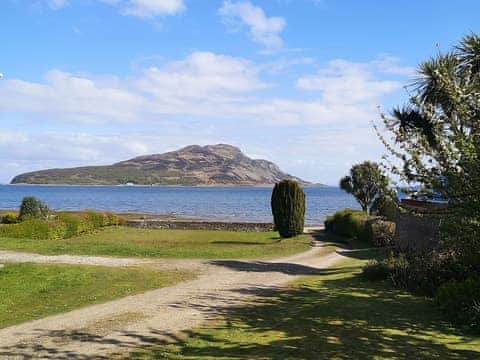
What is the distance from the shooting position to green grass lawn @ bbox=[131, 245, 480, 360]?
807 centimetres

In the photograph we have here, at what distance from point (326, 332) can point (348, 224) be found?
28.6m

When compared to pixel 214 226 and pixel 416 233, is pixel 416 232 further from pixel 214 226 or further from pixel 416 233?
pixel 214 226

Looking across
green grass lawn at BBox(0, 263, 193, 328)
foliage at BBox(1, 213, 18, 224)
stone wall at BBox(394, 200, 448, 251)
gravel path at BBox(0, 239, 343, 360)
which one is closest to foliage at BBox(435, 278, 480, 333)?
stone wall at BBox(394, 200, 448, 251)

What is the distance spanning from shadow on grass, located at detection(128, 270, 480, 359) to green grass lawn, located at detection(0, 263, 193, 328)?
432 centimetres

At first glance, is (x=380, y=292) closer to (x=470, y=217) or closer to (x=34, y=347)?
(x=470, y=217)

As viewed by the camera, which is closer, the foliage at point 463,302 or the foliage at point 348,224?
the foliage at point 463,302

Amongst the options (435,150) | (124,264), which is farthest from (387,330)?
(124,264)

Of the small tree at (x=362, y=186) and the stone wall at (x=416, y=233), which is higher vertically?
the small tree at (x=362, y=186)

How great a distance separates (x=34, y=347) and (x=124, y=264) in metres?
11.7

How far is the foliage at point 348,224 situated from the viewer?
3485cm

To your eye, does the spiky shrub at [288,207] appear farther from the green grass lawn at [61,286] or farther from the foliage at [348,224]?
the green grass lawn at [61,286]

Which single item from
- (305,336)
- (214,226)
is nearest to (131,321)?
(305,336)

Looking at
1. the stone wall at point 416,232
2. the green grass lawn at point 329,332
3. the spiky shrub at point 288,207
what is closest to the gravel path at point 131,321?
the green grass lawn at point 329,332

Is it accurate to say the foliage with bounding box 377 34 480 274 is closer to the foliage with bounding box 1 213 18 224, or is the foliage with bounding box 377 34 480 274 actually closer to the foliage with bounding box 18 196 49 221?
the foliage with bounding box 18 196 49 221
